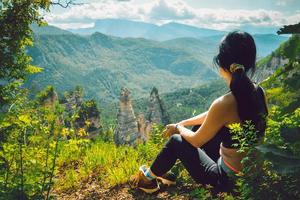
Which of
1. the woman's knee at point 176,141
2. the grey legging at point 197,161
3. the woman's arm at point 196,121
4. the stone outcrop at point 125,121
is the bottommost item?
the stone outcrop at point 125,121

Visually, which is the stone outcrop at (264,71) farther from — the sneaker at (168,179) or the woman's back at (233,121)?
the sneaker at (168,179)

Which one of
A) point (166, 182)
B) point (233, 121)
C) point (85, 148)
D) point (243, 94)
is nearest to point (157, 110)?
point (85, 148)

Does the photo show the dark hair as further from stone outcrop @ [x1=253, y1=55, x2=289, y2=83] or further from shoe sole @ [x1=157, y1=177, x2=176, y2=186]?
shoe sole @ [x1=157, y1=177, x2=176, y2=186]

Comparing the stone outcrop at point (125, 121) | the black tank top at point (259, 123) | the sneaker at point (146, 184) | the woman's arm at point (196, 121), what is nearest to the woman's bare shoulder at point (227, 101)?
the black tank top at point (259, 123)

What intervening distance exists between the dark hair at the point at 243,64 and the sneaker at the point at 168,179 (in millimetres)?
2090

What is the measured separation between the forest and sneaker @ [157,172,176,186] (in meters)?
0.12

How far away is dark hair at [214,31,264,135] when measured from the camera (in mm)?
4621

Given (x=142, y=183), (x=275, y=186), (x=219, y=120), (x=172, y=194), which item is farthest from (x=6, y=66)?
(x=275, y=186)

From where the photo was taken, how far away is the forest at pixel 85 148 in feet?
8.91

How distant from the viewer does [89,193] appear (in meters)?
6.82

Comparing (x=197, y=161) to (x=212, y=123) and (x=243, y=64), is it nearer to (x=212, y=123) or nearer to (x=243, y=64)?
(x=212, y=123)

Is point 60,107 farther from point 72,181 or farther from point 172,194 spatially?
Answer: point 72,181

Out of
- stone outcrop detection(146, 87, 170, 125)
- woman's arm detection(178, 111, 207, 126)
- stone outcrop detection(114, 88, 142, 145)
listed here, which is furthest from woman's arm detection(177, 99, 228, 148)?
stone outcrop detection(146, 87, 170, 125)

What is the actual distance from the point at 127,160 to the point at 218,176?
10.3 feet
